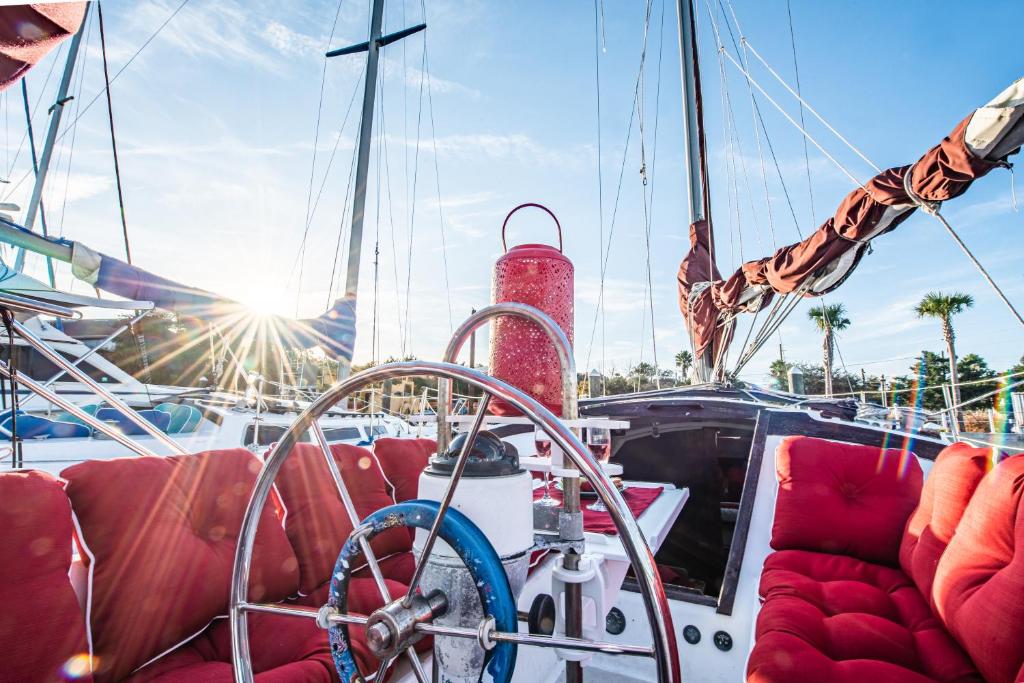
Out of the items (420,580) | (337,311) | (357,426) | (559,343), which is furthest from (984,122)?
(357,426)

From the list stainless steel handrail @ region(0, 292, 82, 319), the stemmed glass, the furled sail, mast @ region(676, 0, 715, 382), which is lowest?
the stemmed glass

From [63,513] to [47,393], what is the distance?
3.61 ft

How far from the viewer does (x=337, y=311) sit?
18.9 feet

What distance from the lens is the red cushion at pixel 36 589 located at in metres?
0.97

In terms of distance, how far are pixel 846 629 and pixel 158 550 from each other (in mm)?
1970

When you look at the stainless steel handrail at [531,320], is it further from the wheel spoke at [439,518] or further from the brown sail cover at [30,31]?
the brown sail cover at [30,31]

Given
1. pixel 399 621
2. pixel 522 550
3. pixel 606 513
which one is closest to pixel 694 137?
pixel 606 513

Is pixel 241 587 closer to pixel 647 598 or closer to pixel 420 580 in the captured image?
pixel 420 580

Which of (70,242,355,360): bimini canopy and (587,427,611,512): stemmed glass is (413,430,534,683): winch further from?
(70,242,355,360): bimini canopy

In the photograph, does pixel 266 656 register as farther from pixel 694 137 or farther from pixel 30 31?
pixel 694 137

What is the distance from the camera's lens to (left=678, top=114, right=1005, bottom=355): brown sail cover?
2.05m

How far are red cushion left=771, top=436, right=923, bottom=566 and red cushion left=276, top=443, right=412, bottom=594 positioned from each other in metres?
1.76

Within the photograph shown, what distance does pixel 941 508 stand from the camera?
1702mm

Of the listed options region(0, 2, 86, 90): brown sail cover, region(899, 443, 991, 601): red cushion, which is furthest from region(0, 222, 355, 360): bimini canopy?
region(899, 443, 991, 601): red cushion
